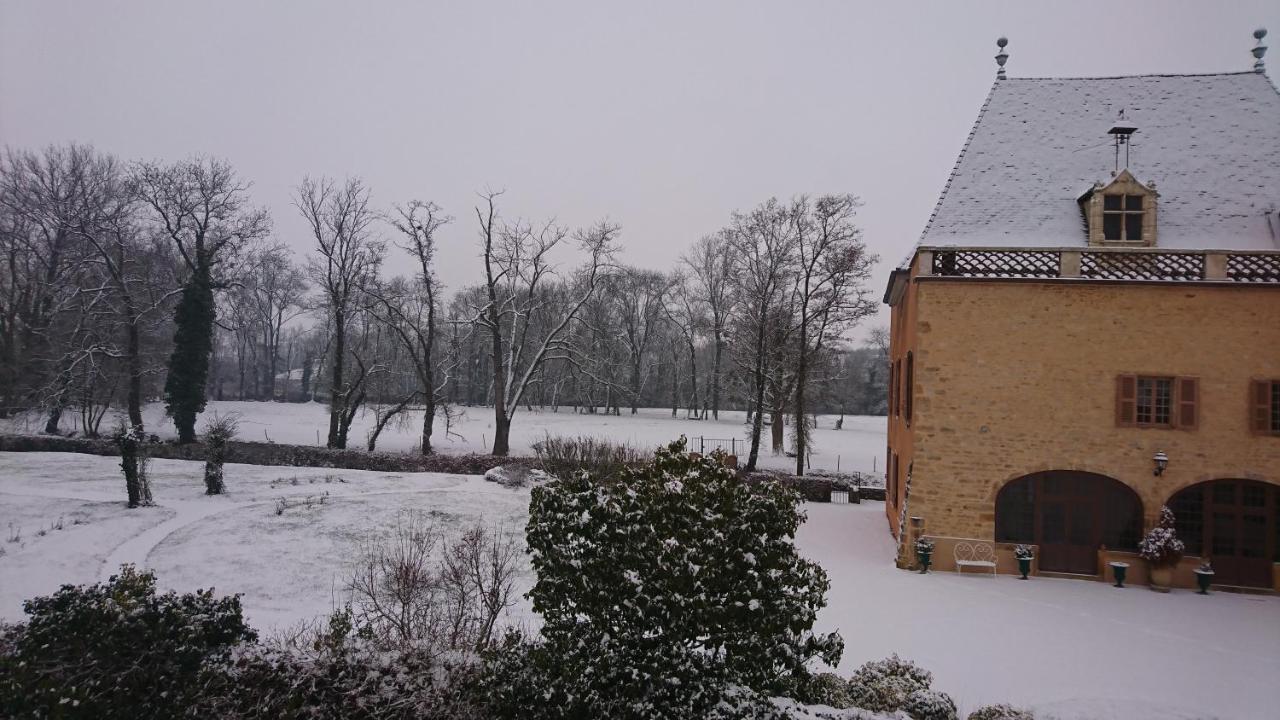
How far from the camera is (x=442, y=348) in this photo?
4828 centimetres

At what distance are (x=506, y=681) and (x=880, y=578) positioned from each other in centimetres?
841

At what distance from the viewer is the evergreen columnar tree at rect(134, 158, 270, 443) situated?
23.4 metres

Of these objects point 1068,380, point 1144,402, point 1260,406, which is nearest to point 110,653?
point 1068,380

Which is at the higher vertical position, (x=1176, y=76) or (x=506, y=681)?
(x=1176, y=76)

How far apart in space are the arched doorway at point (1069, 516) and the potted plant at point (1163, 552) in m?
0.39

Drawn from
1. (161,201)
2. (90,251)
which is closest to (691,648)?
(90,251)

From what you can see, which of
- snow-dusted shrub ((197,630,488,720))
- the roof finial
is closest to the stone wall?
the roof finial

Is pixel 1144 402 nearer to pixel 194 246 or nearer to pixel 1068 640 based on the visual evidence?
pixel 1068 640

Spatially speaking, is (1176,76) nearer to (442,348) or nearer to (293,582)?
(293,582)

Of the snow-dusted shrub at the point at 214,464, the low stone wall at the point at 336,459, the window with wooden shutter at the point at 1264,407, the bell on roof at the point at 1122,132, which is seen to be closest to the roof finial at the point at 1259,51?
the bell on roof at the point at 1122,132

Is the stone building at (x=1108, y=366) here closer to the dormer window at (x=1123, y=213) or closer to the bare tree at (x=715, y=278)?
the dormer window at (x=1123, y=213)

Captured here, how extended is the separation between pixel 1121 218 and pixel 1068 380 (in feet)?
11.0

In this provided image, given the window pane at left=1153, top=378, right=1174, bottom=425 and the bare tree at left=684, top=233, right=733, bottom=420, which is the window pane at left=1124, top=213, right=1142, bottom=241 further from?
the bare tree at left=684, top=233, right=733, bottom=420

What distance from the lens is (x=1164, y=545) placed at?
39.4 feet
